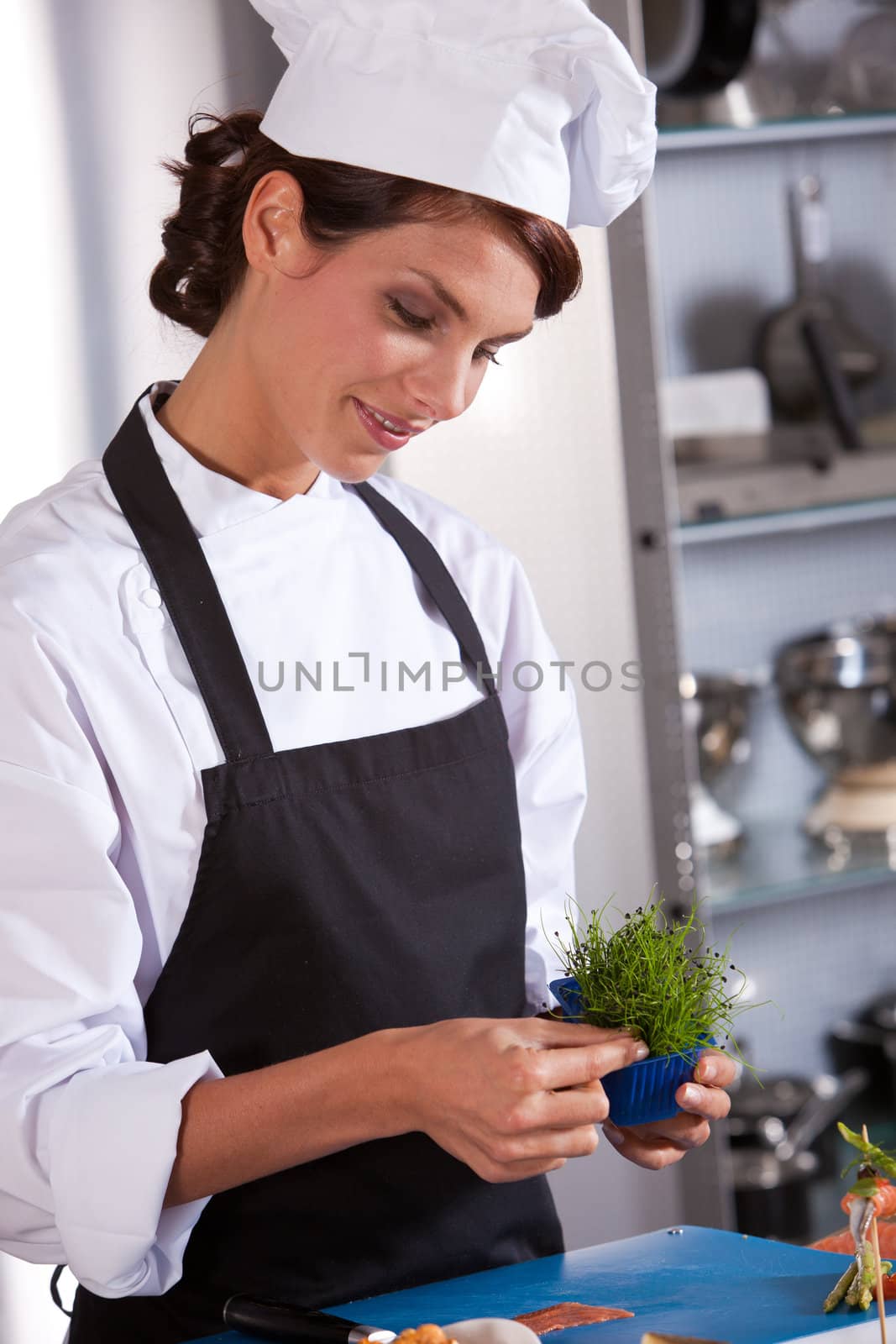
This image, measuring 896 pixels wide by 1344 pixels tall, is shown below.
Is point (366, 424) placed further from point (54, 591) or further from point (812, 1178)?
point (812, 1178)

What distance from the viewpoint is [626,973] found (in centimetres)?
115

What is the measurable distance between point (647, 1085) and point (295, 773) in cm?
36

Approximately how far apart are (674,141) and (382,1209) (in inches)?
71.7

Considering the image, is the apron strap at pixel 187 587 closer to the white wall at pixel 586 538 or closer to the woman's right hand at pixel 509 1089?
the woman's right hand at pixel 509 1089

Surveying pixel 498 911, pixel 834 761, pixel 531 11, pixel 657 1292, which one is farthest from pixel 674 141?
pixel 657 1292

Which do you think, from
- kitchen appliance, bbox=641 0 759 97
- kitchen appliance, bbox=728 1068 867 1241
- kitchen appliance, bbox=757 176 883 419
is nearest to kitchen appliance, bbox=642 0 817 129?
kitchen appliance, bbox=641 0 759 97

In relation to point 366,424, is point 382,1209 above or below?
below

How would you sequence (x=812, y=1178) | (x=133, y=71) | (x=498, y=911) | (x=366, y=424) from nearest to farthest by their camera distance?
(x=366, y=424) < (x=498, y=911) < (x=133, y=71) < (x=812, y=1178)

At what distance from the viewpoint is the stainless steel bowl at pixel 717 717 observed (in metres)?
2.62

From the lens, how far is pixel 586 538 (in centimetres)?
206

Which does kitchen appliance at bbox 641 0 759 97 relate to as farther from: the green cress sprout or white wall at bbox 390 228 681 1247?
the green cress sprout

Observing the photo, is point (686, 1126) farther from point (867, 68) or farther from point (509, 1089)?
point (867, 68)

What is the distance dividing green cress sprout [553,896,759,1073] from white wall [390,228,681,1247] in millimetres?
812

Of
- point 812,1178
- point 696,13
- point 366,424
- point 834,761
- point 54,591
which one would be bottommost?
point 812,1178
